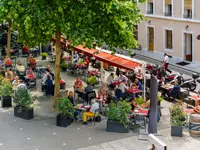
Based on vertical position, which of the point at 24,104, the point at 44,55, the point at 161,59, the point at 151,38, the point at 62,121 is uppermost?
the point at 151,38

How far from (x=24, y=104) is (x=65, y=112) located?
2263 mm

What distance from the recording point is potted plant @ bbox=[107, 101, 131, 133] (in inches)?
668

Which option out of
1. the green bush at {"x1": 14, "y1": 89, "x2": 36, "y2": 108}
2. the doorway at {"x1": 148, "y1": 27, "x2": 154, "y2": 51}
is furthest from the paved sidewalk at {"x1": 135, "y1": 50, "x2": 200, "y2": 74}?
the green bush at {"x1": 14, "y1": 89, "x2": 36, "y2": 108}

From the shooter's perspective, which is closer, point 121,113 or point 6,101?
point 121,113

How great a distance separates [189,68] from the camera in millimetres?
30703

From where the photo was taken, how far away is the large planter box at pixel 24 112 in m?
19.0

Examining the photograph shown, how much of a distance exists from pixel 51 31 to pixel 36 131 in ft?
Result: 13.7

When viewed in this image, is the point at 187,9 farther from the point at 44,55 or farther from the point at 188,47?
the point at 44,55

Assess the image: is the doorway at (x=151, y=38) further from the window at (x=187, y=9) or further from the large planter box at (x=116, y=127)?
the large planter box at (x=116, y=127)

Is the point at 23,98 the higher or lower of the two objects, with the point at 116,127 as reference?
higher

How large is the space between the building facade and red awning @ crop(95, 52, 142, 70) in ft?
35.6

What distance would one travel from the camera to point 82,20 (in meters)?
18.1

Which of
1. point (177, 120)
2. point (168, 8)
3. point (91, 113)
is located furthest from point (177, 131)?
point (168, 8)

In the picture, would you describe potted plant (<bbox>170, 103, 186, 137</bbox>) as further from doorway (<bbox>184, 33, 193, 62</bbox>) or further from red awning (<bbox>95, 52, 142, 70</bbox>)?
doorway (<bbox>184, 33, 193, 62</bbox>)
